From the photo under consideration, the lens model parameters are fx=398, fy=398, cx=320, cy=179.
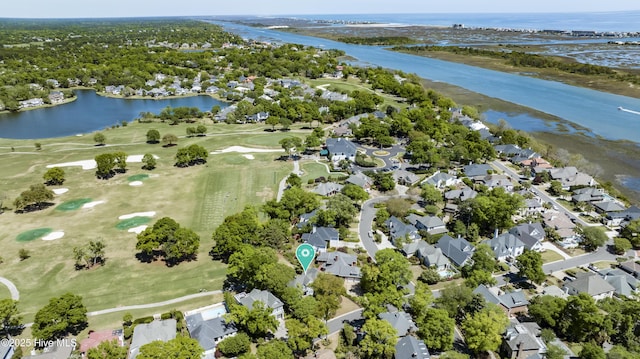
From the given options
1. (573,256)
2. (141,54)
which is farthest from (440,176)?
(141,54)

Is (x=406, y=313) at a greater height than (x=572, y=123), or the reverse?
(x=572, y=123)

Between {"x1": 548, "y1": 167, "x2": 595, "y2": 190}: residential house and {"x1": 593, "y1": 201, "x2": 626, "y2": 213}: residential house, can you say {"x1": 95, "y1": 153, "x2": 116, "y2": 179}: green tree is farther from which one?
{"x1": 593, "y1": 201, "x2": 626, "y2": 213}: residential house

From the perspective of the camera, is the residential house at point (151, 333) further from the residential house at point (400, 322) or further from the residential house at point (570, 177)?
the residential house at point (570, 177)

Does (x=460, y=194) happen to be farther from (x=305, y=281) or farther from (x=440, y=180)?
(x=305, y=281)

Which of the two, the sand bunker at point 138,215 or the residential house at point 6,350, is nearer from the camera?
the residential house at point 6,350

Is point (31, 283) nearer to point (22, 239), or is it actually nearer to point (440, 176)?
point (22, 239)

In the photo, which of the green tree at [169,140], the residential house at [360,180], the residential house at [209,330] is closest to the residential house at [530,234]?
the residential house at [360,180]

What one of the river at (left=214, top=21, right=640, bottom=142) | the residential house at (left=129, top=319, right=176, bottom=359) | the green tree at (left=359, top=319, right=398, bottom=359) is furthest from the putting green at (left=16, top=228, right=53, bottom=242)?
the river at (left=214, top=21, right=640, bottom=142)
